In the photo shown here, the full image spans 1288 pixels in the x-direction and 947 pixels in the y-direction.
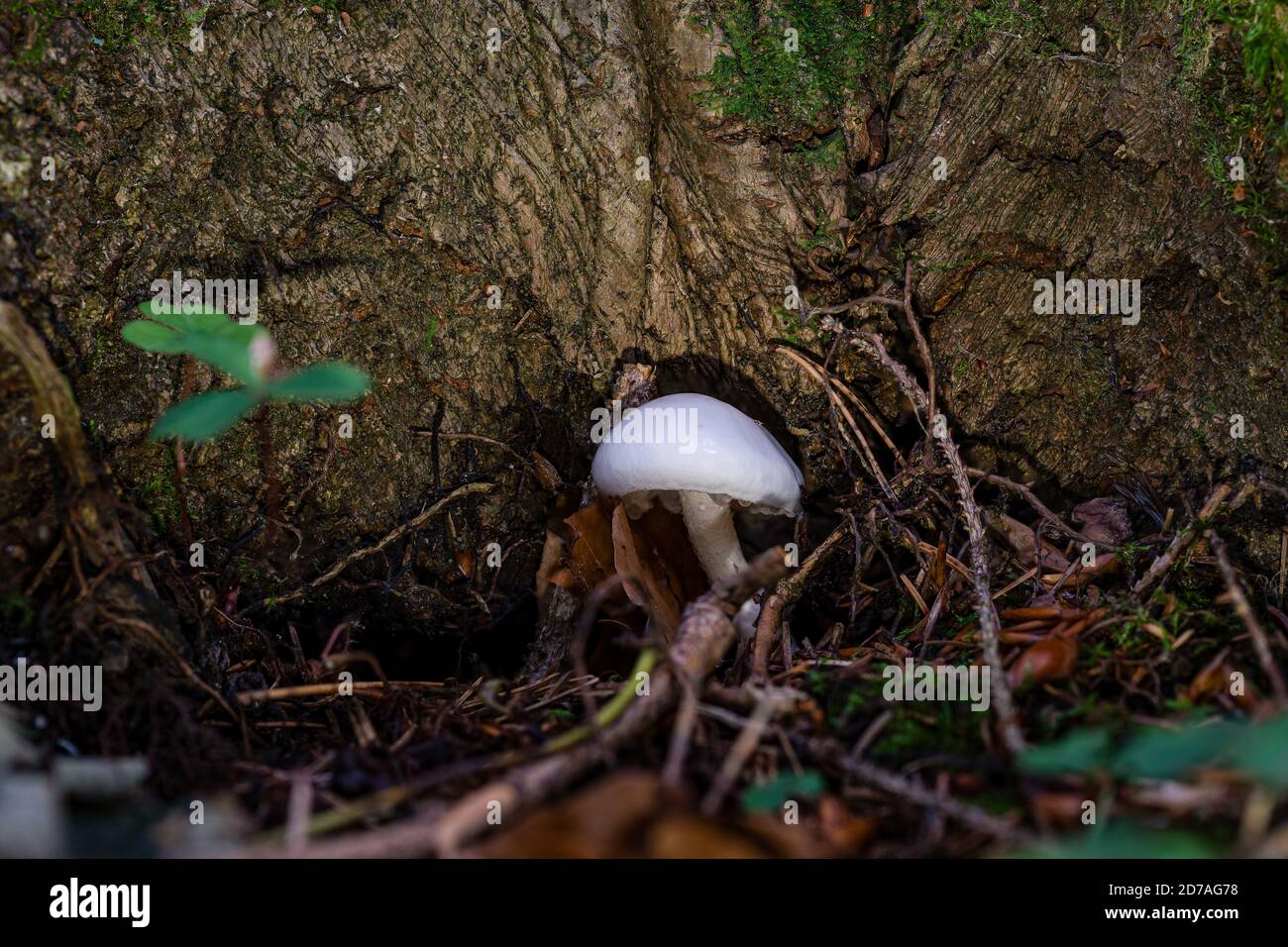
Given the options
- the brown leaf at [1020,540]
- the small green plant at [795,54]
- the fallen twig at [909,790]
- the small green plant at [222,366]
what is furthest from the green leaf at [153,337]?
the brown leaf at [1020,540]

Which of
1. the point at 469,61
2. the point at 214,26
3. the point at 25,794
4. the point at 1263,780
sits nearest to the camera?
the point at 1263,780

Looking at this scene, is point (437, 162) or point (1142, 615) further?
point (437, 162)

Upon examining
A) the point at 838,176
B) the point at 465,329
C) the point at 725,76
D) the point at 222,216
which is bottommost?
the point at 465,329

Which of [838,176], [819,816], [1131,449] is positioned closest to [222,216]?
[838,176]

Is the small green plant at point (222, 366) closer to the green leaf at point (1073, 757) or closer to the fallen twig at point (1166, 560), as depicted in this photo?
the green leaf at point (1073, 757)

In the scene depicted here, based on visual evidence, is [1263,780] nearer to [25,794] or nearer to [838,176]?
[25,794]

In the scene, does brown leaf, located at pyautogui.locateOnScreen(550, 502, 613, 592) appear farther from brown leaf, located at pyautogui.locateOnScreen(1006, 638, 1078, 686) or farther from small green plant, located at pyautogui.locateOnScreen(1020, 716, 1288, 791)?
small green plant, located at pyautogui.locateOnScreen(1020, 716, 1288, 791)
